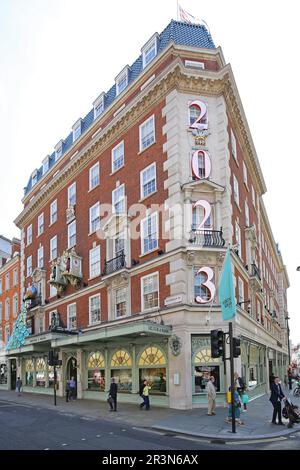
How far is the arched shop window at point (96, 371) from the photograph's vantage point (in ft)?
99.2

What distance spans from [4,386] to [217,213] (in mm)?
36772

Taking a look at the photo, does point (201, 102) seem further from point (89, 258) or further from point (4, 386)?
point (4, 386)

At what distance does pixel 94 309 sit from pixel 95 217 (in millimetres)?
6341

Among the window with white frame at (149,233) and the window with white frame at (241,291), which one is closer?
the window with white frame at (149,233)

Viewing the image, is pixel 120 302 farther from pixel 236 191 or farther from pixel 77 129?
pixel 77 129

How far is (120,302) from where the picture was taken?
2925 centimetres

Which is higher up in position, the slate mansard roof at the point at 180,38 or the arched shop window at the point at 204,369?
the slate mansard roof at the point at 180,38

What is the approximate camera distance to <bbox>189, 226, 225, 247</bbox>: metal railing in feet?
80.3

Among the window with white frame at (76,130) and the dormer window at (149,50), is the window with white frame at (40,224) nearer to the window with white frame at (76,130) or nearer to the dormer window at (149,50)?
the window with white frame at (76,130)

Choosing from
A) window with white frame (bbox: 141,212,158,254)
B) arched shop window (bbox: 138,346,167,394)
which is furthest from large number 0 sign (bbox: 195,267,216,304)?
arched shop window (bbox: 138,346,167,394)

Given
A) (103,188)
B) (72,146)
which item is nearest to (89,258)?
(103,188)

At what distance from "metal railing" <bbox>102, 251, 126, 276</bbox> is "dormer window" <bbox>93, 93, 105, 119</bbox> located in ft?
38.6

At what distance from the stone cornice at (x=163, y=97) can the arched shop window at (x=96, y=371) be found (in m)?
14.0

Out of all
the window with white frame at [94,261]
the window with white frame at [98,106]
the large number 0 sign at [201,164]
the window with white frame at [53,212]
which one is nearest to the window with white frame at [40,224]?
the window with white frame at [53,212]
